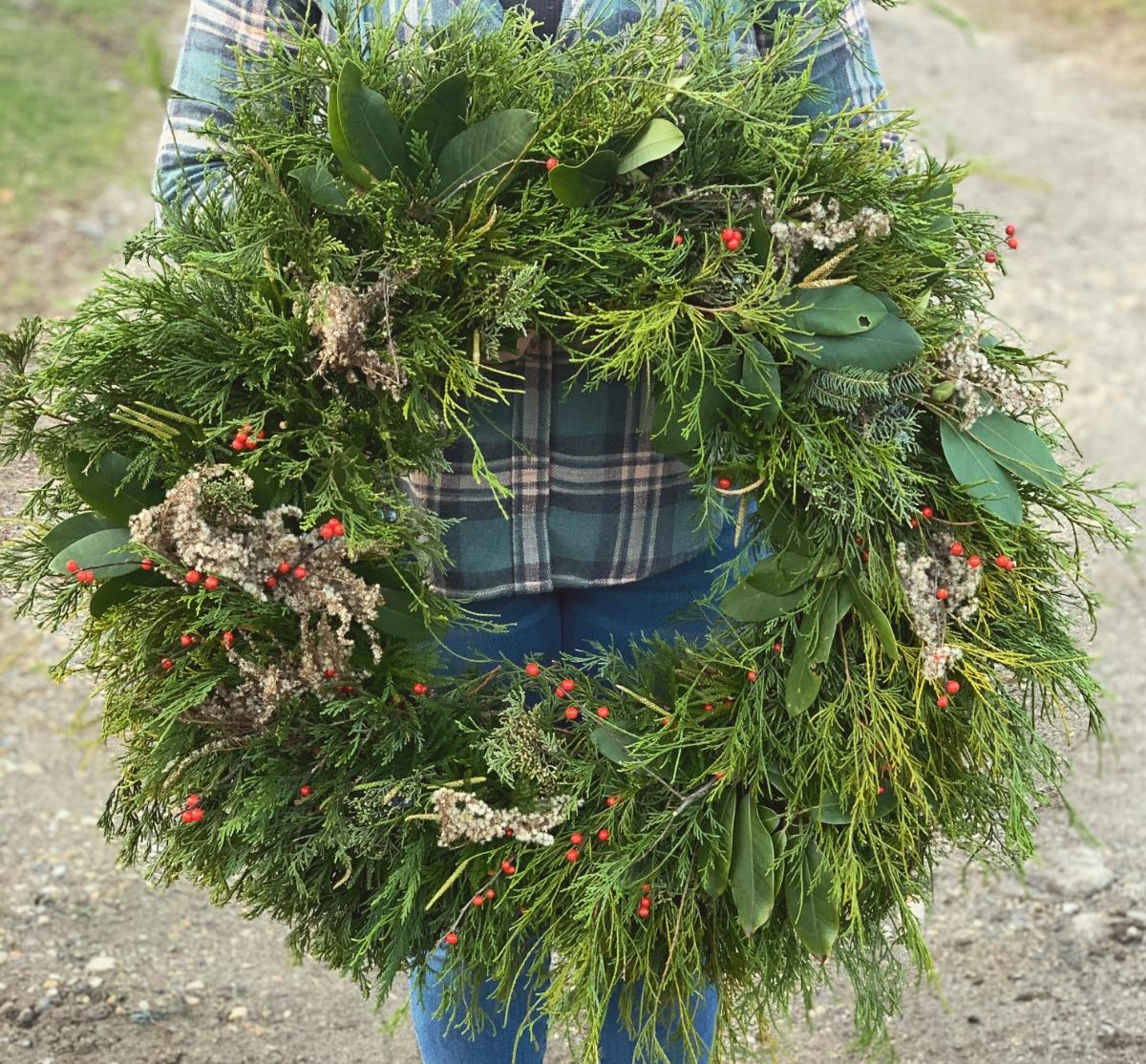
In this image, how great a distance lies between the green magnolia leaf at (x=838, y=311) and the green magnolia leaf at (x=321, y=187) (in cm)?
48

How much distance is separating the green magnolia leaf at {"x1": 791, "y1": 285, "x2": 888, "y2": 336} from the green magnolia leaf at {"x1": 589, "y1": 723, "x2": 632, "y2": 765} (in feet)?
1.66

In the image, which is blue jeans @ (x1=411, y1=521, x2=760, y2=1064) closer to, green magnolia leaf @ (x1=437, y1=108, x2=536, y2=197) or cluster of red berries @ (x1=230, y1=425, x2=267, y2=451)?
cluster of red berries @ (x1=230, y1=425, x2=267, y2=451)

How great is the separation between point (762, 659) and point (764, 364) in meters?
0.35

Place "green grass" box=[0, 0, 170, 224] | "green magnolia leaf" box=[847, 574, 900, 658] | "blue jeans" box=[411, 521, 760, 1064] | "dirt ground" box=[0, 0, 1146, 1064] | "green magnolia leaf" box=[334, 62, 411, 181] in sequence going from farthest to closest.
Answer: "green grass" box=[0, 0, 170, 224]
"dirt ground" box=[0, 0, 1146, 1064]
"blue jeans" box=[411, 521, 760, 1064]
"green magnolia leaf" box=[847, 574, 900, 658]
"green magnolia leaf" box=[334, 62, 411, 181]

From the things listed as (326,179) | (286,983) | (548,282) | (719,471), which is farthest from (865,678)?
(286,983)

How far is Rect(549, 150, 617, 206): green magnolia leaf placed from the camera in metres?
1.34

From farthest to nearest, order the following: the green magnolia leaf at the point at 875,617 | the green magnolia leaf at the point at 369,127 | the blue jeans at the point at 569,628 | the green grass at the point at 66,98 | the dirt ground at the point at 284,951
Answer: the green grass at the point at 66,98 < the dirt ground at the point at 284,951 < the blue jeans at the point at 569,628 < the green magnolia leaf at the point at 875,617 < the green magnolia leaf at the point at 369,127

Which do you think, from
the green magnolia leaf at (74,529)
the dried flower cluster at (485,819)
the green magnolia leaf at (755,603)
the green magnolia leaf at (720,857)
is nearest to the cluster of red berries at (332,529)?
the green magnolia leaf at (74,529)

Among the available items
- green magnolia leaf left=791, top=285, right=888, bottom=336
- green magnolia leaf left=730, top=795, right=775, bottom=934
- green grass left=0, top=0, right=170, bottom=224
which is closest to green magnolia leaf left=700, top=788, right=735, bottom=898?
green magnolia leaf left=730, top=795, right=775, bottom=934

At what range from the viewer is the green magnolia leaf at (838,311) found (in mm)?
1406

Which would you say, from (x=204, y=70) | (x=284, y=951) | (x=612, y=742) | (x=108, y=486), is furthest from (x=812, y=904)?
(x=284, y=951)

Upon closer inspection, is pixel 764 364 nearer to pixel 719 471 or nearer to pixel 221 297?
pixel 719 471

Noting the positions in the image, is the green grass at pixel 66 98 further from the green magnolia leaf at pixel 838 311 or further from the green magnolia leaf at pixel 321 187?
the green magnolia leaf at pixel 838 311

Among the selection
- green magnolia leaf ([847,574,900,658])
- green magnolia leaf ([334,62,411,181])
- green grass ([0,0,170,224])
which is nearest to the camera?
green magnolia leaf ([334,62,411,181])
